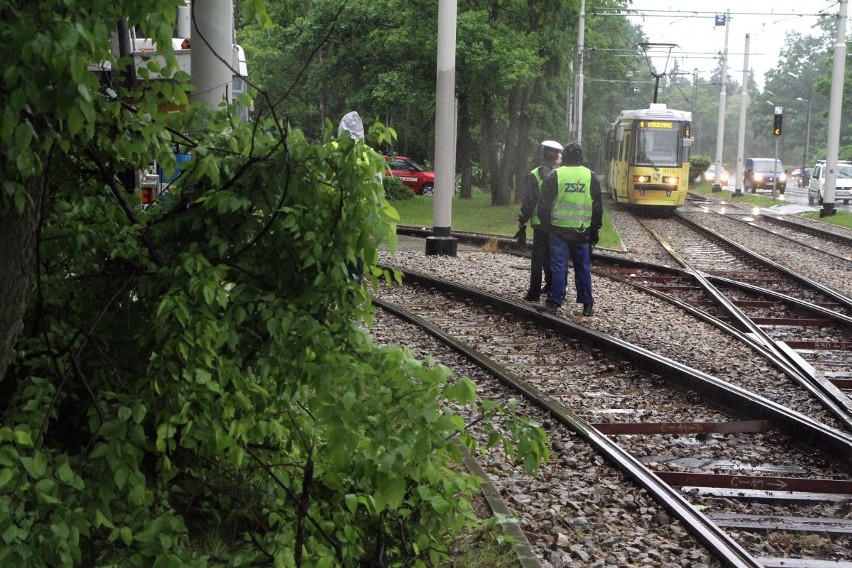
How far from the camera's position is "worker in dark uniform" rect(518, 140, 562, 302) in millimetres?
12414

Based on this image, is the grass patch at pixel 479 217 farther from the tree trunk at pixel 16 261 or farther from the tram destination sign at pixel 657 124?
the tree trunk at pixel 16 261

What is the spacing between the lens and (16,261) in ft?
10.2

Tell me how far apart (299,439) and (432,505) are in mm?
556

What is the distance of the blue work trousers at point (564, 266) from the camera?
11914 mm

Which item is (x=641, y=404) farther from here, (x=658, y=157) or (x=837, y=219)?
(x=837, y=219)

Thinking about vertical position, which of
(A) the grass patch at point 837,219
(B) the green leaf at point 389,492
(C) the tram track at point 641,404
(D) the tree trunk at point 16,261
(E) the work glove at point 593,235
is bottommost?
(C) the tram track at point 641,404

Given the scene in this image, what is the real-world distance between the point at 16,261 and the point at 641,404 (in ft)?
19.1

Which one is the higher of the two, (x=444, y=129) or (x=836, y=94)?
(x=836, y=94)

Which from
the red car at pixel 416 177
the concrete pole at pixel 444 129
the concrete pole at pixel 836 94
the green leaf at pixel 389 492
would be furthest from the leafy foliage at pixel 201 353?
the red car at pixel 416 177

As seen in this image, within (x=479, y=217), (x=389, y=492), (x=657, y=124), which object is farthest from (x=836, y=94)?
(x=389, y=492)

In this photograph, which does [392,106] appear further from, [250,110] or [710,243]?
[250,110]

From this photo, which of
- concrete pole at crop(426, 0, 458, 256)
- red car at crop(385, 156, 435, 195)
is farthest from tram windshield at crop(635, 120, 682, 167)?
red car at crop(385, 156, 435, 195)

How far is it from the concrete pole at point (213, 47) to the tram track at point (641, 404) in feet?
10.3

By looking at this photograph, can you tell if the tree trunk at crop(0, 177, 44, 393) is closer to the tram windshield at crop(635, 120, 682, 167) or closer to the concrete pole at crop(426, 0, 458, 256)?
the concrete pole at crop(426, 0, 458, 256)
